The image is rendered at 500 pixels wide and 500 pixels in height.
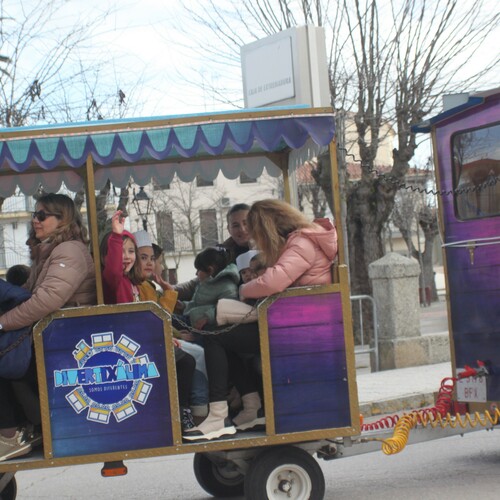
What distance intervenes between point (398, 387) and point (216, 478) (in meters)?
5.38

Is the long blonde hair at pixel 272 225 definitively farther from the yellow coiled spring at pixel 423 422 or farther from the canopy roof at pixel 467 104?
the canopy roof at pixel 467 104

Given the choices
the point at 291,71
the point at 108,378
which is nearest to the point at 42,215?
the point at 108,378

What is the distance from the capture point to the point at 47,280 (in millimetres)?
5637

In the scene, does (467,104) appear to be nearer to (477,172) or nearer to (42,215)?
(477,172)

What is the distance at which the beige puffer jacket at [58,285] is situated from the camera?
558 cm

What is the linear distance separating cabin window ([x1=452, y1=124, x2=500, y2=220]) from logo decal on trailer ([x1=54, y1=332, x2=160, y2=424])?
9.33 feet

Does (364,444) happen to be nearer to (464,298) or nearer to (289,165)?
(464,298)

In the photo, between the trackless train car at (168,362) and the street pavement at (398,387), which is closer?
the trackless train car at (168,362)

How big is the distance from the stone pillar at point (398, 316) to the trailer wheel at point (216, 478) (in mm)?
7559

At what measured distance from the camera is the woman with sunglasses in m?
5.60

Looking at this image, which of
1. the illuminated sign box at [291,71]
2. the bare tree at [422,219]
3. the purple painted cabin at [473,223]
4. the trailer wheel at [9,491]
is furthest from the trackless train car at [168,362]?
the bare tree at [422,219]

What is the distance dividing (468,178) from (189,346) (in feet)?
8.59

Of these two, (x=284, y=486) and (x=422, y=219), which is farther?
(x=422, y=219)

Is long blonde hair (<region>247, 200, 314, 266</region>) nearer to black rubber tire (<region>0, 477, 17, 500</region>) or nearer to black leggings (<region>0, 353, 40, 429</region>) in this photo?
black leggings (<region>0, 353, 40, 429</region>)
